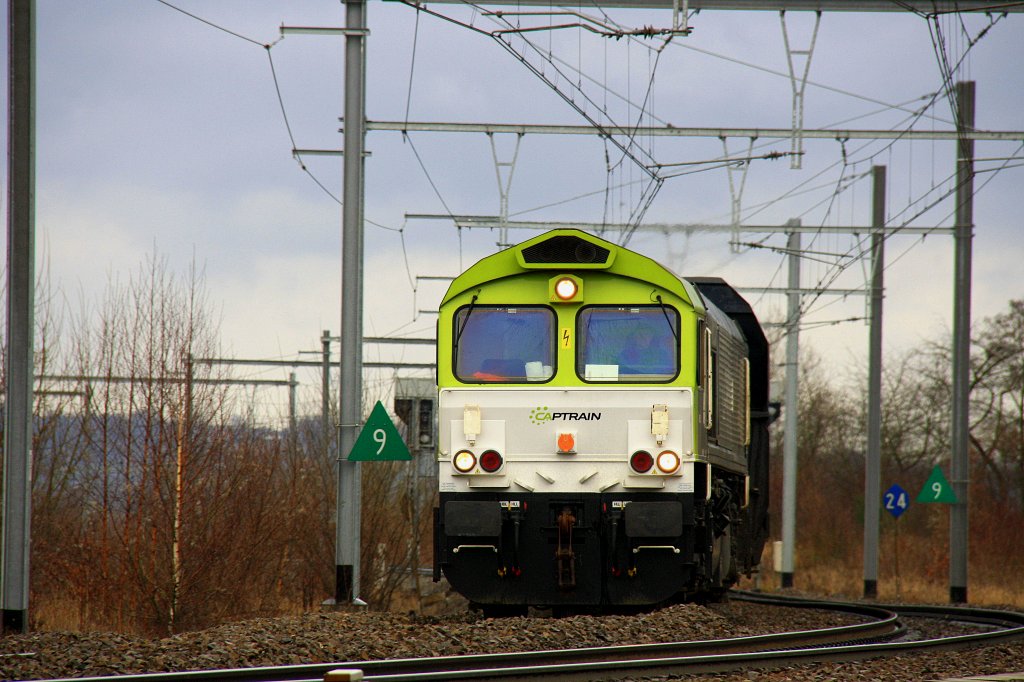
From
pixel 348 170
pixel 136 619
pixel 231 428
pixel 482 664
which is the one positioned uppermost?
pixel 348 170

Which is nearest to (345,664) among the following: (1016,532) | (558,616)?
(558,616)

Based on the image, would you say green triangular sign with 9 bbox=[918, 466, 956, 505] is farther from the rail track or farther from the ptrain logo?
the ptrain logo

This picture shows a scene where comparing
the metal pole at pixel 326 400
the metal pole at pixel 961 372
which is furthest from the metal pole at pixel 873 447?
the metal pole at pixel 326 400

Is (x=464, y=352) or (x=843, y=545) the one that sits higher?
(x=464, y=352)

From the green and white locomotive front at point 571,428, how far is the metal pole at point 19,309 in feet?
12.8

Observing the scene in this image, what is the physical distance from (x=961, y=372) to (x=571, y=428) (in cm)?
1331

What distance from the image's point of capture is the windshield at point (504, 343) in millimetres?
13672

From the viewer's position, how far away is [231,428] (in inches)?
736

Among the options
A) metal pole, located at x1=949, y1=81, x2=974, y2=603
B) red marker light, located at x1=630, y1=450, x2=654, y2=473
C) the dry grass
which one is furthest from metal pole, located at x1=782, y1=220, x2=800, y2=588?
red marker light, located at x1=630, y1=450, x2=654, y2=473

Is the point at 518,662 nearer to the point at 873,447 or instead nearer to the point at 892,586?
the point at 873,447

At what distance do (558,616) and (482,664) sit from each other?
3.93 meters

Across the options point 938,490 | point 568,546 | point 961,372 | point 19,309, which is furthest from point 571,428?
point 961,372

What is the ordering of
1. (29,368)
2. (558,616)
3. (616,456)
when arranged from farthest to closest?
(558,616) → (616,456) → (29,368)

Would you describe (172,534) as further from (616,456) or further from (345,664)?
(345,664)
